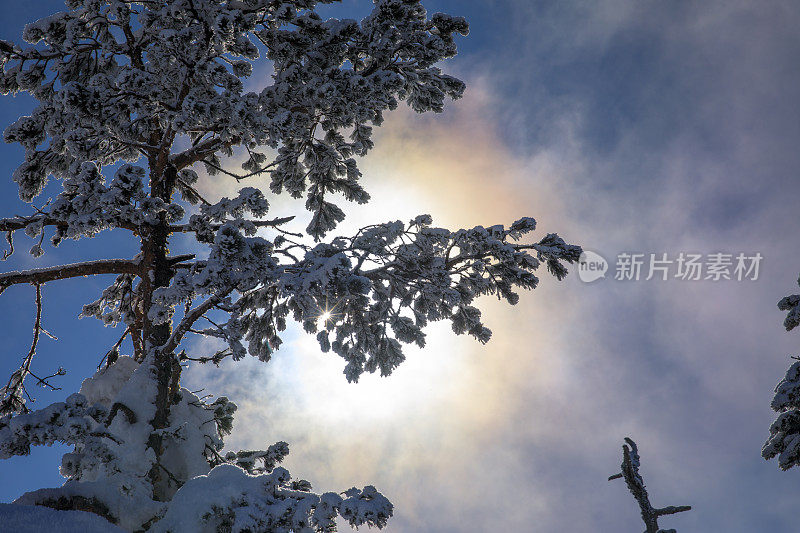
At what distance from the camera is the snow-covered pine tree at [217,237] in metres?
5.44

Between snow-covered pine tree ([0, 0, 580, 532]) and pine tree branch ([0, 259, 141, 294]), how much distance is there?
30 millimetres

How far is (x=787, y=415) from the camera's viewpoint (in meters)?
13.3

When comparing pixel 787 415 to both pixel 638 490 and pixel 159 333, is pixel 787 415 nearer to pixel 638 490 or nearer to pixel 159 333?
A: pixel 638 490

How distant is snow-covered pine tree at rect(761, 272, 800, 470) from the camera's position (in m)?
12.8

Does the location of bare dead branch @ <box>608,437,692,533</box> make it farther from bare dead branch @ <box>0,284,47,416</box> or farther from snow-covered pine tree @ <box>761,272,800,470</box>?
bare dead branch @ <box>0,284,47,416</box>

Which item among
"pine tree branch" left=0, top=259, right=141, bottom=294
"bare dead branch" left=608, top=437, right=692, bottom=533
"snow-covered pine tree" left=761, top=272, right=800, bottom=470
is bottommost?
"bare dead branch" left=608, top=437, right=692, bottom=533

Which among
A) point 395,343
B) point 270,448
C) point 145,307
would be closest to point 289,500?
point 270,448

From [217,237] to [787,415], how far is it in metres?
15.7

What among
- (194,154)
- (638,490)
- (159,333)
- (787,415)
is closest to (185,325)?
(159,333)

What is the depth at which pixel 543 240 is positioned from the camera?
6672 mm

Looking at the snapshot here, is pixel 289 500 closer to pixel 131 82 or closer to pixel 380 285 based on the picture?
pixel 380 285

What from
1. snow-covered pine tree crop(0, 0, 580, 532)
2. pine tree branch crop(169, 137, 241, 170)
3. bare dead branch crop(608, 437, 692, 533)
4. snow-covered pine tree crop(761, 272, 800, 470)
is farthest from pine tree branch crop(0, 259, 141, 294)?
snow-covered pine tree crop(761, 272, 800, 470)

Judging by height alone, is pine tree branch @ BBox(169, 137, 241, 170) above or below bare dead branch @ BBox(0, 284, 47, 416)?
above

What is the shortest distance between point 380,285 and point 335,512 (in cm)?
321
